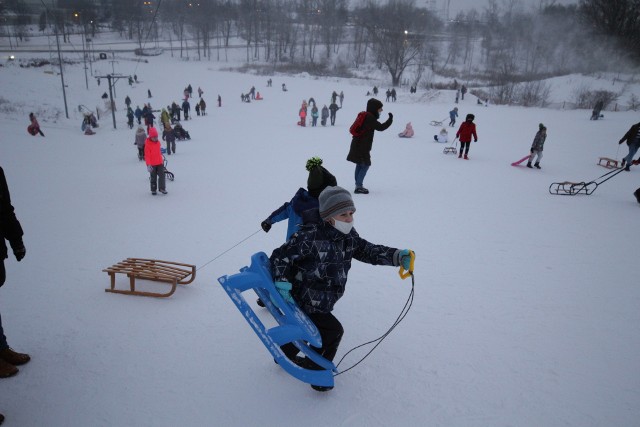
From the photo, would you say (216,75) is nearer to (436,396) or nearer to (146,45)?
(146,45)

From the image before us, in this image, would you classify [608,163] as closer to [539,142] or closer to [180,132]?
[539,142]

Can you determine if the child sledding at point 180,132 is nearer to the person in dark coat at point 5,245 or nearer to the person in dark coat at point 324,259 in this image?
the person in dark coat at point 5,245

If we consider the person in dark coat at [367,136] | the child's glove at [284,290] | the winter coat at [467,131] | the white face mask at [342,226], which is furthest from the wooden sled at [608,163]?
the child's glove at [284,290]

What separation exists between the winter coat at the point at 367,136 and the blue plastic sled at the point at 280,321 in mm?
5757

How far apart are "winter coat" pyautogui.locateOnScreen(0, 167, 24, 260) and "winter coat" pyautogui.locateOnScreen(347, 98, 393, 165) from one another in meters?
6.25

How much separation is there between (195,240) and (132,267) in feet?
5.60

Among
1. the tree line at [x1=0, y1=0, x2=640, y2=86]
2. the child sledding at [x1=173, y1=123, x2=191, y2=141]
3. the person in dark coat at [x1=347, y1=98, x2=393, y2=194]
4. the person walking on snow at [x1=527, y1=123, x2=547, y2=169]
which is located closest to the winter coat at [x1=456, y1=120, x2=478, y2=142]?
the person walking on snow at [x1=527, y1=123, x2=547, y2=169]

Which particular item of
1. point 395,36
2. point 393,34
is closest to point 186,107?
point 395,36

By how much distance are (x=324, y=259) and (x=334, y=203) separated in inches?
17.0

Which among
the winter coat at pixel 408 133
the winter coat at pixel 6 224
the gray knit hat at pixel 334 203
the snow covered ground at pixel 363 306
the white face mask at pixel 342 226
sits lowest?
the snow covered ground at pixel 363 306

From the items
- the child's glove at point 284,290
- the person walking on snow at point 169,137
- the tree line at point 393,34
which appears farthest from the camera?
the tree line at point 393,34

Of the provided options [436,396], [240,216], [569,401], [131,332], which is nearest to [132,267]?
[131,332]

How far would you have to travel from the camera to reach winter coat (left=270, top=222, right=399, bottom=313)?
8.74 feet

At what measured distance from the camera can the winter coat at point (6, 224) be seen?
304cm
